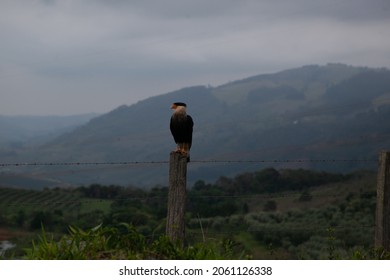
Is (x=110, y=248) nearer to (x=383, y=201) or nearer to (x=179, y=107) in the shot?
(x=179, y=107)

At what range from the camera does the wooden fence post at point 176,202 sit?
20.3 ft

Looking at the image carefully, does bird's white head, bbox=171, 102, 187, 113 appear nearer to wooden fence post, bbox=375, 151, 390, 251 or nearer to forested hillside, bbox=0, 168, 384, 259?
forested hillside, bbox=0, 168, 384, 259

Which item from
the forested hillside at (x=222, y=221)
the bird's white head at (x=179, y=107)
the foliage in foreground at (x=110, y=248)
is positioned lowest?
the forested hillside at (x=222, y=221)

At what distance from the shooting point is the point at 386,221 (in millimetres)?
7316

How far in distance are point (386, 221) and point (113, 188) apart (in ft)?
284

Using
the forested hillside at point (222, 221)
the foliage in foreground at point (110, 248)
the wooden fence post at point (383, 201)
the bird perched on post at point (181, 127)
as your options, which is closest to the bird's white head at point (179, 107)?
the bird perched on post at point (181, 127)

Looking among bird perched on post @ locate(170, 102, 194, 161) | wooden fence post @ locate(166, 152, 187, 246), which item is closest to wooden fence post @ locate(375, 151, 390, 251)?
bird perched on post @ locate(170, 102, 194, 161)

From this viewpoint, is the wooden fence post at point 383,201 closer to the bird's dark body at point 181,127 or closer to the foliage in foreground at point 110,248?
the foliage in foreground at point 110,248

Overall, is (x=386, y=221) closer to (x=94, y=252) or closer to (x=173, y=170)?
(x=173, y=170)

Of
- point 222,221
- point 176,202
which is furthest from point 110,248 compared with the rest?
point 222,221

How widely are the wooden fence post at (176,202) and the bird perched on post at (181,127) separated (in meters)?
1.33

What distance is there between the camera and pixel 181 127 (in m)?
7.96

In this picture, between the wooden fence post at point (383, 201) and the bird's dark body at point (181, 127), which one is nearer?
the wooden fence post at point (383, 201)

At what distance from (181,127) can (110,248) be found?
275cm
